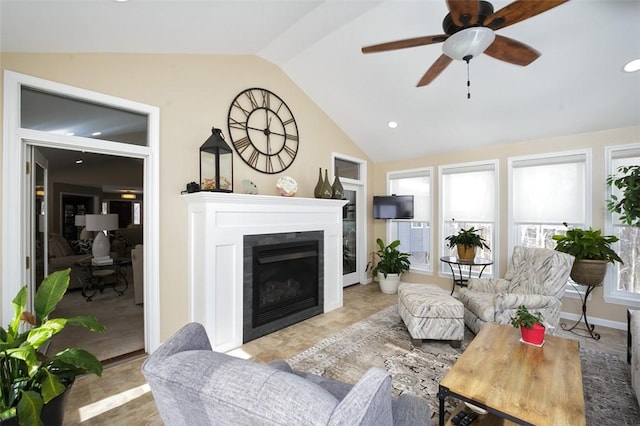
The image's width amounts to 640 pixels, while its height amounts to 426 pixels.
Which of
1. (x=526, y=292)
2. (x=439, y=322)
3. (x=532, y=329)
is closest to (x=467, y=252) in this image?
(x=526, y=292)

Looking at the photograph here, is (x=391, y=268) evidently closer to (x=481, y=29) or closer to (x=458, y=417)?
(x=458, y=417)

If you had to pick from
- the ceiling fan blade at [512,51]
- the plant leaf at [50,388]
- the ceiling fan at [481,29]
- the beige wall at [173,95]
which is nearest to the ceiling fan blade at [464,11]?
the ceiling fan at [481,29]

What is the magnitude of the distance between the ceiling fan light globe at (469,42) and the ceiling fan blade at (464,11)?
0.15ft

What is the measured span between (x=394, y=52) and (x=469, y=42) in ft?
5.23

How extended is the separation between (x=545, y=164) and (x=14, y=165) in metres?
5.82

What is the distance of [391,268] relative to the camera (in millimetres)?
4965

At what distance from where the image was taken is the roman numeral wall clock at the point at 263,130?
3.55 m

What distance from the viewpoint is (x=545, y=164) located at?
4043mm

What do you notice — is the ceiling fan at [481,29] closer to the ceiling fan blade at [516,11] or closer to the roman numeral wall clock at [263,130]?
the ceiling fan blade at [516,11]

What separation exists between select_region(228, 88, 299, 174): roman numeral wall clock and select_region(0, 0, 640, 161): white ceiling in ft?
1.78

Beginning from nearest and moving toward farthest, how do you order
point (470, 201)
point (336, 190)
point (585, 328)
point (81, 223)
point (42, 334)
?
point (42, 334)
point (585, 328)
point (336, 190)
point (470, 201)
point (81, 223)

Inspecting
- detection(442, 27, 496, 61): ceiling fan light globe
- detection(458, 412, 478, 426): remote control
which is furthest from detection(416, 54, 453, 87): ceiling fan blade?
detection(458, 412, 478, 426): remote control

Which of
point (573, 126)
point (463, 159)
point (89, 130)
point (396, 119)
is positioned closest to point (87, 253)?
point (89, 130)

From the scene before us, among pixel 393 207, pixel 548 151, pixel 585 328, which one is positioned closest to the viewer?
pixel 585 328
